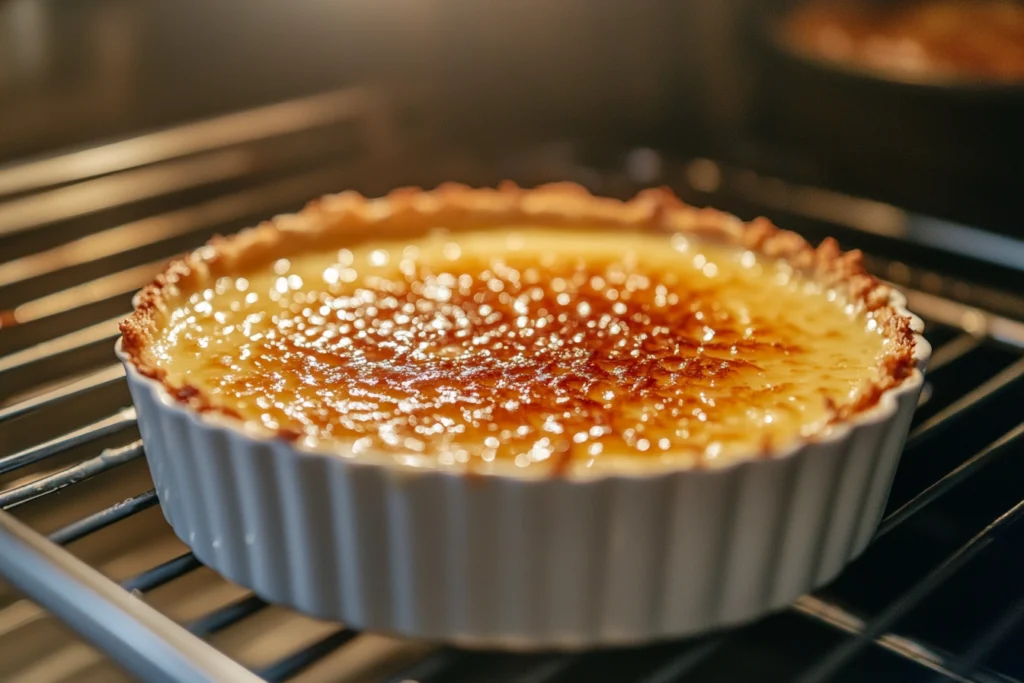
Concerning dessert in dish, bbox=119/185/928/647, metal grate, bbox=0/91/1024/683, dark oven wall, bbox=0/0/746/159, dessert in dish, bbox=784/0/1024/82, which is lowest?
metal grate, bbox=0/91/1024/683

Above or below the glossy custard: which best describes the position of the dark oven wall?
above

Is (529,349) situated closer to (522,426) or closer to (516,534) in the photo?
(522,426)

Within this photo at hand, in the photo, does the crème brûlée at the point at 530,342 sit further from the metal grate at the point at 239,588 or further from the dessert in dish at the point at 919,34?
the dessert in dish at the point at 919,34

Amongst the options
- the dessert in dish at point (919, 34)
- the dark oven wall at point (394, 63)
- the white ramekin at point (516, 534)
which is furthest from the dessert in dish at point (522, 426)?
the dessert in dish at point (919, 34)

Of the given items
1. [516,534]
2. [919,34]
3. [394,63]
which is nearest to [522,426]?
[516,534]

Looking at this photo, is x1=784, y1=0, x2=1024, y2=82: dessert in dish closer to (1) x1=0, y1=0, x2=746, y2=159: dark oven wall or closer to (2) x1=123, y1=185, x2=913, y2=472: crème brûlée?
(1) x1=0, y1=0, x2=746, y2=159: dark oven wall

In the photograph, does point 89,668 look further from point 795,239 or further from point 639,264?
point 795,239

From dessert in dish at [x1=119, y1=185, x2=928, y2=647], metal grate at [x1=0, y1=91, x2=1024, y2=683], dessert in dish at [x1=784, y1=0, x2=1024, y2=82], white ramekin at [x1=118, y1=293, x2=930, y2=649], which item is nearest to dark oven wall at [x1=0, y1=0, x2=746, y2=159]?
metal grate at [x1=0, y1=91, x2=1024, y2=683]

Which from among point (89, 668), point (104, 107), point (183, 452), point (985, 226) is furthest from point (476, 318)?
point (985, 226)
